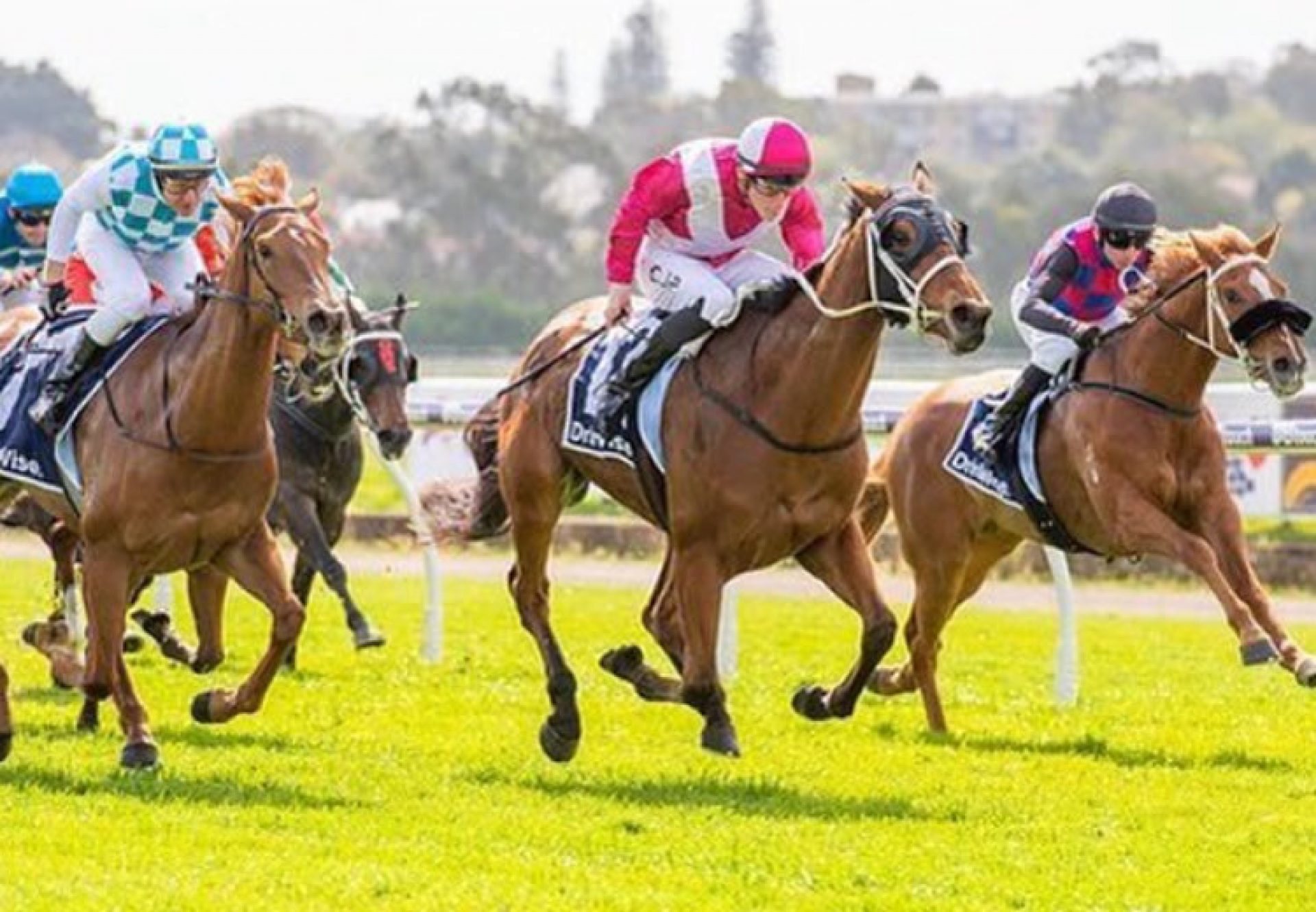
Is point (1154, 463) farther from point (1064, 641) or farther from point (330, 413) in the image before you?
point (330, 413)

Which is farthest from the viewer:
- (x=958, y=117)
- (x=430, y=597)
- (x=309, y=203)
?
(x=958, y=117)

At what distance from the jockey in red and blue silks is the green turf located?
47.4 inches

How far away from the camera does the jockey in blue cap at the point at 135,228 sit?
33.1 ft

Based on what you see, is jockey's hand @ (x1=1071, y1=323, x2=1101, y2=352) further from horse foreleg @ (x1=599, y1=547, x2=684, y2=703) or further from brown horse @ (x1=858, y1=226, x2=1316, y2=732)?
horse foreleg @ (x1=599, y1=547, x2=684, y2=703)

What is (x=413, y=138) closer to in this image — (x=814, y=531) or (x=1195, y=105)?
(x=1195, y=105)

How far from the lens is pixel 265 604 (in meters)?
9.96

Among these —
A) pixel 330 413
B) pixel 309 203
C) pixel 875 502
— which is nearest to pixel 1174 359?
pixel 875 502

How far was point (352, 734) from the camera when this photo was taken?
35.8ft

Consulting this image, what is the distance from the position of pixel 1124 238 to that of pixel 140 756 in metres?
3.88

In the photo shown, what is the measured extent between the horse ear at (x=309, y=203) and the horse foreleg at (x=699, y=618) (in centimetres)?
153

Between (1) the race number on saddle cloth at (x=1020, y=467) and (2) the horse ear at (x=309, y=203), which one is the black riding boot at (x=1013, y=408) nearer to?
(1) the race number on saddle cloth at (x=1020, y=467)

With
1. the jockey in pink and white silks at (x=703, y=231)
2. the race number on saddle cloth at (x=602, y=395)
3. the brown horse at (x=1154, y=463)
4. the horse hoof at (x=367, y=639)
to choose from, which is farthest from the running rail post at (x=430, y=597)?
the jockey in pink and white silks at (x=703, y=231)

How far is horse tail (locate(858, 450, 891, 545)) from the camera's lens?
12242mm

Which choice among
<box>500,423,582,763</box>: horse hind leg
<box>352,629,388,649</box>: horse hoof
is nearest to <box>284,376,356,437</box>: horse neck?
<box>352,629,388,649</box>: horse hoof
